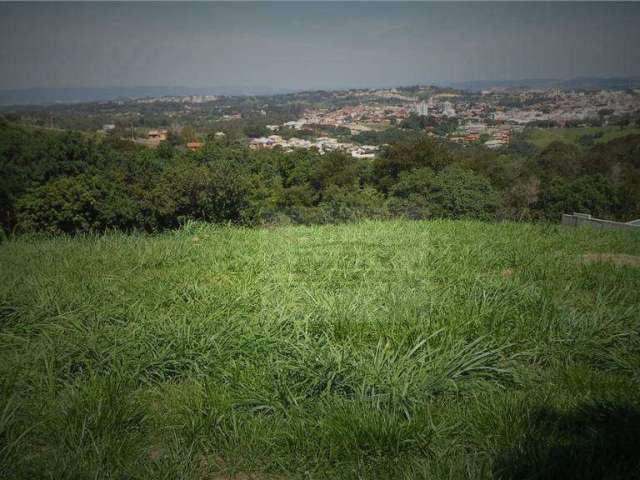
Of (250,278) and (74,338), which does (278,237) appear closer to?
(250,278)

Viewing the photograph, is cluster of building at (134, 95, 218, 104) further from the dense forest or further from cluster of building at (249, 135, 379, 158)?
the dense forest

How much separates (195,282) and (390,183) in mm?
30140

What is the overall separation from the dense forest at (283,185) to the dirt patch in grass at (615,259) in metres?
5.66

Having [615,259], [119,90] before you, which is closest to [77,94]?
[119,90]

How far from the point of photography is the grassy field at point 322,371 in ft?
4.55

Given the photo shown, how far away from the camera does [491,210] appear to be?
837 inches

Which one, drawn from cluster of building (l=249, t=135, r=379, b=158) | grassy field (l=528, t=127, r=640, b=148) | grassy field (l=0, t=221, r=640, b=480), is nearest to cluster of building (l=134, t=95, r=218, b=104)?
cluster of building (l=249, t=135, r=379, b=158)

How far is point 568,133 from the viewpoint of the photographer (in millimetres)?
40906

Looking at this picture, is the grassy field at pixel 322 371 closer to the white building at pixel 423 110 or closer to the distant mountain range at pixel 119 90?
the distant mountain range at pixel 119 90

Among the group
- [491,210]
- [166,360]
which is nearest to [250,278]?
[166,360]

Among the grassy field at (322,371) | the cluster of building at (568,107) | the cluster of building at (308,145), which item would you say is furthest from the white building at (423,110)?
the grassy field at (322,371)

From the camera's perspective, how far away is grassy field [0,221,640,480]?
4.55 feet

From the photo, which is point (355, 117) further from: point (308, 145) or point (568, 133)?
point (568, 133)

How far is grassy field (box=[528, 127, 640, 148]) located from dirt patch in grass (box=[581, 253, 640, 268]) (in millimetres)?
37532
